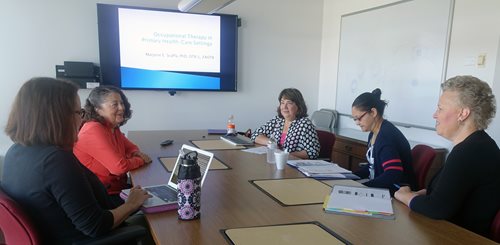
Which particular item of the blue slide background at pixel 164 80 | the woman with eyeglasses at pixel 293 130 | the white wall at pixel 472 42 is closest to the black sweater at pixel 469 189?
the woman with eyeglasses at pixel 293 130

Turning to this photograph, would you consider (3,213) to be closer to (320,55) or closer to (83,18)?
(83,18)

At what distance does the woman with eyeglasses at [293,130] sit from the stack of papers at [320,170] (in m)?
0.48

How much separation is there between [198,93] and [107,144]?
2547mm

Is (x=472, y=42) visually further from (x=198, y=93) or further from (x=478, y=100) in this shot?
(x=198, y=93)

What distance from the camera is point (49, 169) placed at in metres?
1.23

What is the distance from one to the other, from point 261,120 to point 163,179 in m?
3.10

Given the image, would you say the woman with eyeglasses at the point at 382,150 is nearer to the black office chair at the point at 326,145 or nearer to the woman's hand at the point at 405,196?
the woman's hand at the point at 405,196

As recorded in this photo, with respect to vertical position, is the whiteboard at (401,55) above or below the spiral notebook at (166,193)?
above

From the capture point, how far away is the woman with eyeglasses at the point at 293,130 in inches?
114

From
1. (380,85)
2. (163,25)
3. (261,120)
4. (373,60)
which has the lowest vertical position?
(261,120)

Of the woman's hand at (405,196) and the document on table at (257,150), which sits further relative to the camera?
the document on table at (257,150)

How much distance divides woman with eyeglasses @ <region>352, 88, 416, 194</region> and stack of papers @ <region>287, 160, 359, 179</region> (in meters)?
0.14

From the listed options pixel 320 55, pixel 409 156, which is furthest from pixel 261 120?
pixel 409 156

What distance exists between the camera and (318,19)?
495 cm
